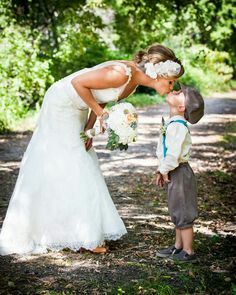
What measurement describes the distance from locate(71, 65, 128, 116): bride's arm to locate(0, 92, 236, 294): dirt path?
1.37m

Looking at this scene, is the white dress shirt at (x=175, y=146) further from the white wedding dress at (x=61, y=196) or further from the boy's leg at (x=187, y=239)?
the white wedding dress at (x=61, y=196)

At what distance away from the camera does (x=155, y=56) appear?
4594 mm

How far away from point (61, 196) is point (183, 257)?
1225mm

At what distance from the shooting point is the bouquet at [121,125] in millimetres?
4629

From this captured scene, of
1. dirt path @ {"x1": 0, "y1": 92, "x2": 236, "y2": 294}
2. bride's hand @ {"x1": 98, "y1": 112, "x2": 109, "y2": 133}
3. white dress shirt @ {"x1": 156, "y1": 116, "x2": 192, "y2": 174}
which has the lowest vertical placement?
dirt path @ {"x1": 0, "y1": 92, "x2": 236, "y2": 294}

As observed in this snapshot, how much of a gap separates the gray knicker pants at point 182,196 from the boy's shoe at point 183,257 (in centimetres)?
25

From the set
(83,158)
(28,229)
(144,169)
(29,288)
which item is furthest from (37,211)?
(144,169)

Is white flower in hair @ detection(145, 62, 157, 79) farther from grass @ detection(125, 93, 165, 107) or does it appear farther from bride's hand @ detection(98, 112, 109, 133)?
grass @ detection(125, 93, 165, 107)

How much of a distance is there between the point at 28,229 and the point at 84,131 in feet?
3.43

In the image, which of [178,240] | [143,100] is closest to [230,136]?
[143,100]

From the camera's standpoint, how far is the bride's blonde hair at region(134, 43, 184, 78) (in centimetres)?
459

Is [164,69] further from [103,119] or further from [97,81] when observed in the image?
[103,119]

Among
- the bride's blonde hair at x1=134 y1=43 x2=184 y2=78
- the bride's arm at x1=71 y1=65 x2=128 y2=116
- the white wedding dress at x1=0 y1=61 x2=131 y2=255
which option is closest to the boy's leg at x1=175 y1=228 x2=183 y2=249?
the white wedding dress at x1=0 y1=61 x2=131 y2=255

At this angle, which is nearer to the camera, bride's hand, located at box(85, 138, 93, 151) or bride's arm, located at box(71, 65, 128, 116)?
bride's arm, located at box(71, 65, 128, 116)
